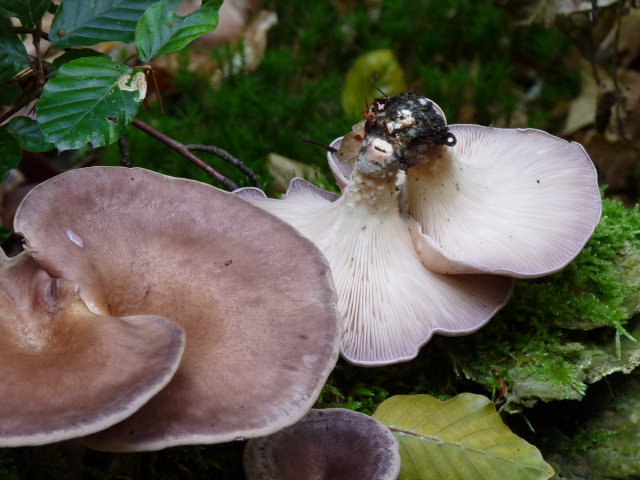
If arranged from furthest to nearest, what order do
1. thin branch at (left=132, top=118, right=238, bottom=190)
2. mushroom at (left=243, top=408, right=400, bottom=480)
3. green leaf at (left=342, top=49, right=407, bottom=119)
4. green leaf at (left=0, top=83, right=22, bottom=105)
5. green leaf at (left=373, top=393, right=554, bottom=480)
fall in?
green leaf at (left=342, top=49, right=407, bottom=119)
thin branch at (left=132, top=118, right=238, bottom=190)
green leaf at (left=0, top=83, right=22, bottom=105)
green leaf at (left=373, top=393, right=554, bottom=480)
mushroom at (left=243, top=408, right=400, bottom=480)

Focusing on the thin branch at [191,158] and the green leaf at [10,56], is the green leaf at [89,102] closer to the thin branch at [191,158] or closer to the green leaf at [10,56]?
the green leaf at [10,56]

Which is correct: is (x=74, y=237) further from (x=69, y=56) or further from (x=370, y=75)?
(x=370, y=75)

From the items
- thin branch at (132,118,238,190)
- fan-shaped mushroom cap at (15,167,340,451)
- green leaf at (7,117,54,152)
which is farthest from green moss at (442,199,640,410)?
green leaf at (7,117,54,152)

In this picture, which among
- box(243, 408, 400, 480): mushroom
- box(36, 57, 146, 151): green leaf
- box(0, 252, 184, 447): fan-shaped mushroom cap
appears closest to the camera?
box(0, 252, 184, 447): fan-shaped mushroom cap

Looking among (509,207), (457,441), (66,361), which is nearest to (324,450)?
(457,441)

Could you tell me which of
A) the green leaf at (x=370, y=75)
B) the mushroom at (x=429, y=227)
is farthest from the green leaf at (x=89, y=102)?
the green leaf at (x=370, y=75)

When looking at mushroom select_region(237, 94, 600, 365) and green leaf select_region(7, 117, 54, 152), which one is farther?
green leaf select_region(7, 117, 54, 152)

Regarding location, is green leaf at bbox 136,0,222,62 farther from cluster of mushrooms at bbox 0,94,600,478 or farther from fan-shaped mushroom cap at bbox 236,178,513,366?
fan-shaped mushroom cap at bbox 236,178,513,366
